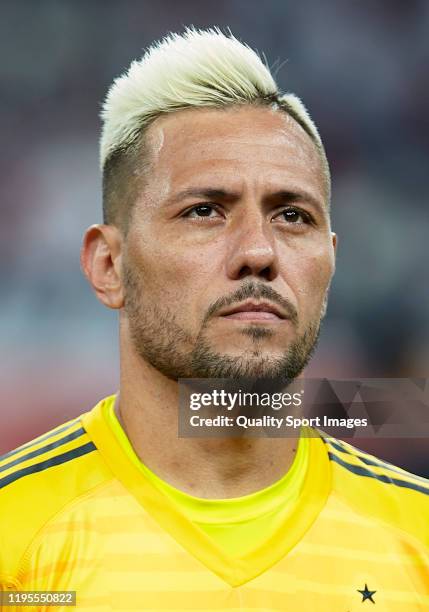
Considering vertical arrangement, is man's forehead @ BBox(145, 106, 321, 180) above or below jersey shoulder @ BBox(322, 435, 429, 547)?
above

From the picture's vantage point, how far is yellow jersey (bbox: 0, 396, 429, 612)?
2393mm

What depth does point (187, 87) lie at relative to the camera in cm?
273

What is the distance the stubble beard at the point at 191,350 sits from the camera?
2443 mm

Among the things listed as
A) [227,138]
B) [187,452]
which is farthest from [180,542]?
[227,138]

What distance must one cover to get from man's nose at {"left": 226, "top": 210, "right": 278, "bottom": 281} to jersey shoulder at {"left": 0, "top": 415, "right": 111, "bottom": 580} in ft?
2.61

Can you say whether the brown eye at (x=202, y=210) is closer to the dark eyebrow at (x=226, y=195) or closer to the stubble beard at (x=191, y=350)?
the dark eyebrow at (x=226, y=195)

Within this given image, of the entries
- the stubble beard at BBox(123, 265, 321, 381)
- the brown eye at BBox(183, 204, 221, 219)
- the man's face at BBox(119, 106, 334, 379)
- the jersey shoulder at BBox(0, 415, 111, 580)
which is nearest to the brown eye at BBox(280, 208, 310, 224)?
the man's face at BBox(119, 106, 334, 379)

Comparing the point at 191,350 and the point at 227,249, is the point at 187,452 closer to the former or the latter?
the point at 191,350

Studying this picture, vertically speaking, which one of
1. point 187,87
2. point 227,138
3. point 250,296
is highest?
point 187,87

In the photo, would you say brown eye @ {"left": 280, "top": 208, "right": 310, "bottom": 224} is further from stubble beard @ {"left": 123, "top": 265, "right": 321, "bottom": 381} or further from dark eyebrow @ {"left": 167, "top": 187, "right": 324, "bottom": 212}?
stubble beard @ {"left": 123, "top": 265, "right": 321, "bottom": 381}

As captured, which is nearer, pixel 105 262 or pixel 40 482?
pixel 40 482

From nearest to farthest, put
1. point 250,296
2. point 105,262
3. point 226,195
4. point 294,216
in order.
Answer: point 250,296
point 226,195
point 294,216
point 105,262

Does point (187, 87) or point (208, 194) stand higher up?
point (187, 87)

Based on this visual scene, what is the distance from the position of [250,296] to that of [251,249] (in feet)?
0.47
